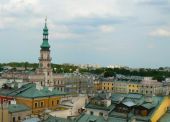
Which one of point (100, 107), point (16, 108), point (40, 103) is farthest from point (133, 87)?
point (100, 107)

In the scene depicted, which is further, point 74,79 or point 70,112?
point 74,79

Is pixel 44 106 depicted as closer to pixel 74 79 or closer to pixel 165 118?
A: pixel 165 118

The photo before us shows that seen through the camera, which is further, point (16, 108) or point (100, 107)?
point (16, 108)

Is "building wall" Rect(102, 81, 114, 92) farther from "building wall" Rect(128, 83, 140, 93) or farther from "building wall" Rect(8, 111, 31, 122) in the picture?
"building wall" Rect(8, 111, 31, 122)

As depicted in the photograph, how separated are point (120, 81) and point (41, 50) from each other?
218 feet

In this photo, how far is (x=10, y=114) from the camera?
61688mm

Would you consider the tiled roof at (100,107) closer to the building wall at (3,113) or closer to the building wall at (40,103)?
the building wall at (3,113)

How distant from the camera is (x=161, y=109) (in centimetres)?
5147

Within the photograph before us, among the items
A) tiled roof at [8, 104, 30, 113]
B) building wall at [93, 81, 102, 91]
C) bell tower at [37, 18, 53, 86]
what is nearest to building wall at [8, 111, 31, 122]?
tiled roof at [8, 104, 30, 113]

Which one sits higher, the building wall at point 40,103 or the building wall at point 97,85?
the building wall at point 40,103

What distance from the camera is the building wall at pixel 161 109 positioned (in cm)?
4978

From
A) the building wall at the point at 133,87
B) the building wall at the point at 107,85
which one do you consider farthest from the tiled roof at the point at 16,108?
the building wall at the point at 107,85

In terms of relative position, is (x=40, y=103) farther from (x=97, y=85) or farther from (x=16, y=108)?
(x=97, y=85)

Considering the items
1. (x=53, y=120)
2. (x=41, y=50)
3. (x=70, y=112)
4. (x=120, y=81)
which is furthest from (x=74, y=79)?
(x=53, y=120)
